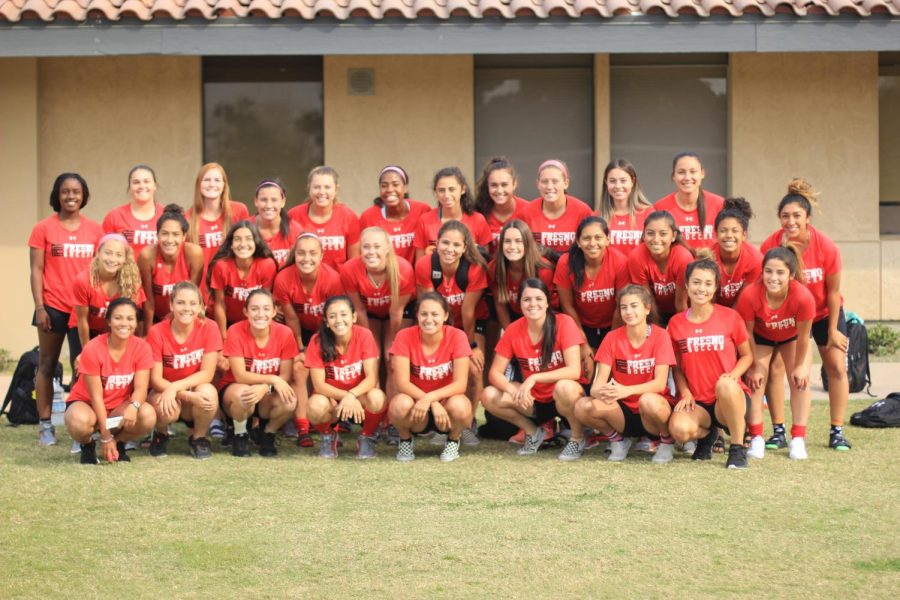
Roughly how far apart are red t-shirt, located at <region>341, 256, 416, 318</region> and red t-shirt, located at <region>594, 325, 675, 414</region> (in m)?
1.39

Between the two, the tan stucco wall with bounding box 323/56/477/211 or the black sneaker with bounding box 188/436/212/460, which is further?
the tan stucco wall with bounding box 323/56/477/211

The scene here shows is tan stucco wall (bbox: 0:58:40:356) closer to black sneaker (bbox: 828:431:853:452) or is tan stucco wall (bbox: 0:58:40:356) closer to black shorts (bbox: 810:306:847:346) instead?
black shorts (bbox: 810:306:847:346)

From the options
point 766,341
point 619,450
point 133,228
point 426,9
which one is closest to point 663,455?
point 619,450

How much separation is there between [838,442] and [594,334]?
1.69 metres

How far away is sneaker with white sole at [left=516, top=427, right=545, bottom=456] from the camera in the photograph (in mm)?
8087

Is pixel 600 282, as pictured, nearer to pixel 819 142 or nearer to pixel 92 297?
pixel 92 297

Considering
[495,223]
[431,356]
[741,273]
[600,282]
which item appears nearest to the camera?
[431,356]

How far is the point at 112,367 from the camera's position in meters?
7.82

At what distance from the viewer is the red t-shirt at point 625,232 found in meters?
8.56

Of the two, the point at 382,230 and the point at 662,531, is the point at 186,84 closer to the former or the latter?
the point at 382,230

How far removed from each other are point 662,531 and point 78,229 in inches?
186

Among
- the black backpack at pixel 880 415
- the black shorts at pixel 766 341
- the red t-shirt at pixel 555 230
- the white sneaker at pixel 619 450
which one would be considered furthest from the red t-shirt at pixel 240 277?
the black backpack at pixel 880 415

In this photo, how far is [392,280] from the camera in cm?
830

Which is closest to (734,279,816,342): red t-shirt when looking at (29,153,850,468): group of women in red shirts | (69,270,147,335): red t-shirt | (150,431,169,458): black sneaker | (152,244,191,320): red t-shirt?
(29,153,850,468): group of women in red shirts
